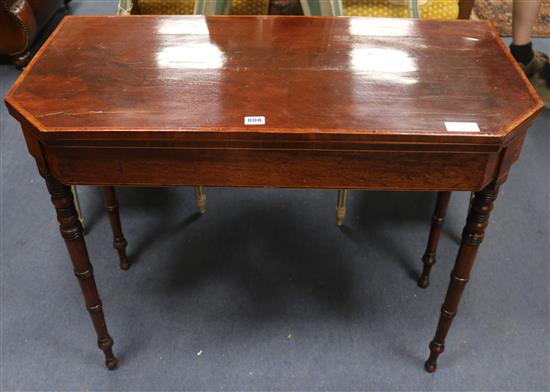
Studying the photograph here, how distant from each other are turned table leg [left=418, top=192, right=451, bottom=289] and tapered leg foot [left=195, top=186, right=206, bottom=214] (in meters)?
0.84

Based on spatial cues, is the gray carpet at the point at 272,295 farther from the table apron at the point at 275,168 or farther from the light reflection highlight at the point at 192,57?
the light reflection highlight at the point at 192,57

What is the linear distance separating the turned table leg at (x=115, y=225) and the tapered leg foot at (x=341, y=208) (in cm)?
77

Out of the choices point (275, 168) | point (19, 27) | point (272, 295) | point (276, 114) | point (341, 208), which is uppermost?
point (276, 114)

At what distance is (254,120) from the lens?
4.15 ft

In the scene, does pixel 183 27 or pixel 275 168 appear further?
pixel 183 27

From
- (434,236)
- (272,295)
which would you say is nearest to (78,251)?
(272,295)

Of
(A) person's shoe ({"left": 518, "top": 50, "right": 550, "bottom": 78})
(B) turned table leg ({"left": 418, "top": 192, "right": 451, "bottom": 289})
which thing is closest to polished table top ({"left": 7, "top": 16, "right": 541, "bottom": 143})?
(B) turned table leg ({"left": 418, "top": 192, "right": 451, "bottom": 289})

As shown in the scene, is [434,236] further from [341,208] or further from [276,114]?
[276,114]

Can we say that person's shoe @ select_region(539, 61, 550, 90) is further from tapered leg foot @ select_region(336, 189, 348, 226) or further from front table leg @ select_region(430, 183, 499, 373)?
front table leg @ select_region(430, 183, 499, 373)

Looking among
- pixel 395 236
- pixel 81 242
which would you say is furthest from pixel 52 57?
pixel 395 236

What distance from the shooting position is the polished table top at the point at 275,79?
4.14ft

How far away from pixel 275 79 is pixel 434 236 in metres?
0.84

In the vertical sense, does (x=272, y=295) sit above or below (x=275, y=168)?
below

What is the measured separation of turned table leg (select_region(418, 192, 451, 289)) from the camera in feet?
6.08
